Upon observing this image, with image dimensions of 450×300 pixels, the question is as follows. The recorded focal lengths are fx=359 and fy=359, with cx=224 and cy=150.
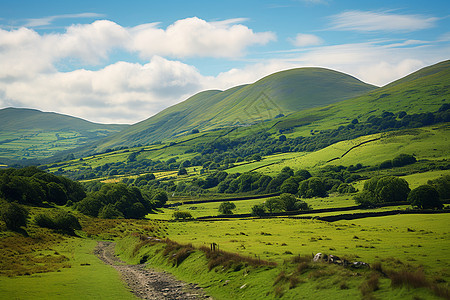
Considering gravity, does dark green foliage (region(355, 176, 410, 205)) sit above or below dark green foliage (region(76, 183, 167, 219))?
below

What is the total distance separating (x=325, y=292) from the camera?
17.9m

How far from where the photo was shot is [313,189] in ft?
402

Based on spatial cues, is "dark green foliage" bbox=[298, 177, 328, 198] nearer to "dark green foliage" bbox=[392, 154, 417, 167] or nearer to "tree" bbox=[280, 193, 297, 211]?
"tree" bbox=[280, 193, 297, 211]

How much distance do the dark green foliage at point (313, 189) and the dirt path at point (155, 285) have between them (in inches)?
3754

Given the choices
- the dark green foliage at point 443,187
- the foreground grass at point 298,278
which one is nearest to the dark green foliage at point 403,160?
the dark green foliage at point 443,187

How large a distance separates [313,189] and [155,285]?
103 metres

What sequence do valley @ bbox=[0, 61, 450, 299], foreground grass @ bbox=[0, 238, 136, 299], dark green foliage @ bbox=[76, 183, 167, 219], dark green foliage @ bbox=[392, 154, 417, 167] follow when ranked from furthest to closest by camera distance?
dark green foliage @ bbox=[392, 154, 417, 167], dark green foliage @ bbox=[76, 183, 167, 219], foreground grass @ bbox=[0, 238, 136, 299], valley @ bbox=[0, 61, 450, 299]

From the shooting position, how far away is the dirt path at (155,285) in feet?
76.0

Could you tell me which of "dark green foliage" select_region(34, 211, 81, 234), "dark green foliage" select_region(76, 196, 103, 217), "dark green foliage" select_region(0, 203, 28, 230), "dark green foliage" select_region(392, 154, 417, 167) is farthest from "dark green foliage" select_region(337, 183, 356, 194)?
"dark green foliage" select_region(0, 203, 28, 230)

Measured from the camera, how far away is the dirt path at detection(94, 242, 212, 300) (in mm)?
23156

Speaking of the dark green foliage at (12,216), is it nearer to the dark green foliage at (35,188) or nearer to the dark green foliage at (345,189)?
the dark green foliage at (35,188)

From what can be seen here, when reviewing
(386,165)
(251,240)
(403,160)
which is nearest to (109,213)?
(251,240)

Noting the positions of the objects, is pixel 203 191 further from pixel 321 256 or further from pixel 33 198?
pixel 321 256

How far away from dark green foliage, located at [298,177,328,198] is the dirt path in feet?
313
